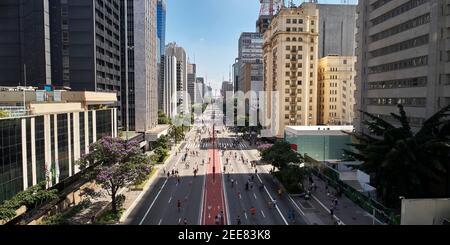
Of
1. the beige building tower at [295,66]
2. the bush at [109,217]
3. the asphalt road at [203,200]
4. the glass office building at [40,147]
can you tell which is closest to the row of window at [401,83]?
the asphalt road at [203,200]

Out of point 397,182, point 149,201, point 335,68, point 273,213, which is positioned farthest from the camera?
point 335,68

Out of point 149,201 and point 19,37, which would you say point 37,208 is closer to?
point 149,201

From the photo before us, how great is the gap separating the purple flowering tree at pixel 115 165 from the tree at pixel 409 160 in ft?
61.0

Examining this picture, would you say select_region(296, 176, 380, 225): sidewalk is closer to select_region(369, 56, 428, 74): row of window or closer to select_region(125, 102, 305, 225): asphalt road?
select_region(125, 102, 305, 225): asphalt road

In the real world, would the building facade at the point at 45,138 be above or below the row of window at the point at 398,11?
below

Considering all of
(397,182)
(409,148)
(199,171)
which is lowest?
(199,171)

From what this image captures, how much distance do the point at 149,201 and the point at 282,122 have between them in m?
49.3

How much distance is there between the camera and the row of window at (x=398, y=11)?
114ft

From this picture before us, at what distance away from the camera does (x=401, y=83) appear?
38.0 m

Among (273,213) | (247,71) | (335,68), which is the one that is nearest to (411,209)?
(273,213)

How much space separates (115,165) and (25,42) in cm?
2988

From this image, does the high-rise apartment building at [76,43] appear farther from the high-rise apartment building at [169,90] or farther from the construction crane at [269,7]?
the construction crane at [269,7]

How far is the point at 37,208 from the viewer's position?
25.5 metres

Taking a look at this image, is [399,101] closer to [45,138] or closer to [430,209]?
[430,209]
